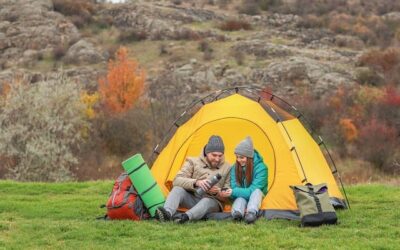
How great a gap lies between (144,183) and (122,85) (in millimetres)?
Answer: 32051

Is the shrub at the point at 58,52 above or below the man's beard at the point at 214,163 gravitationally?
below

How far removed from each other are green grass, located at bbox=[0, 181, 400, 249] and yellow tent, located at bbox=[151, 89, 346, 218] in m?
0.89

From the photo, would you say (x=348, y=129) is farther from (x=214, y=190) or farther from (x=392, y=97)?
(x=214, y=190)

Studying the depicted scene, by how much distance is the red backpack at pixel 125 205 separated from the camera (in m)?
9.44

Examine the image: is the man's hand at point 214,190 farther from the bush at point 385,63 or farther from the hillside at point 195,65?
the bush at point 385,63

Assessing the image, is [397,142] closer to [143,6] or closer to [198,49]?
[198,49]

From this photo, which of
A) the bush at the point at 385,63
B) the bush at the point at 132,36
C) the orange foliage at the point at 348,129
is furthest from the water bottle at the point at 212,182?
the bush at the point at 132,36

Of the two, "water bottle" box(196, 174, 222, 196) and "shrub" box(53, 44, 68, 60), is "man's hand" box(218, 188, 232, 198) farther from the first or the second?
"shrub" box(53, 44, 68, 60)

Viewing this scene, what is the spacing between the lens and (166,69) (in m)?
47.8

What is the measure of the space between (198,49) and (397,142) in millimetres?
24635

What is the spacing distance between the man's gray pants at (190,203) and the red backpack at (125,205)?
1.65ft

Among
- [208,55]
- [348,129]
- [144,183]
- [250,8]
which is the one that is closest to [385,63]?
[208,55]

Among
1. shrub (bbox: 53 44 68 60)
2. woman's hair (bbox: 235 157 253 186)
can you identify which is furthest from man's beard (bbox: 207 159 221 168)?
shrub (bbox: 53 44 68 60)

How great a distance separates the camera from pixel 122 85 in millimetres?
41188
